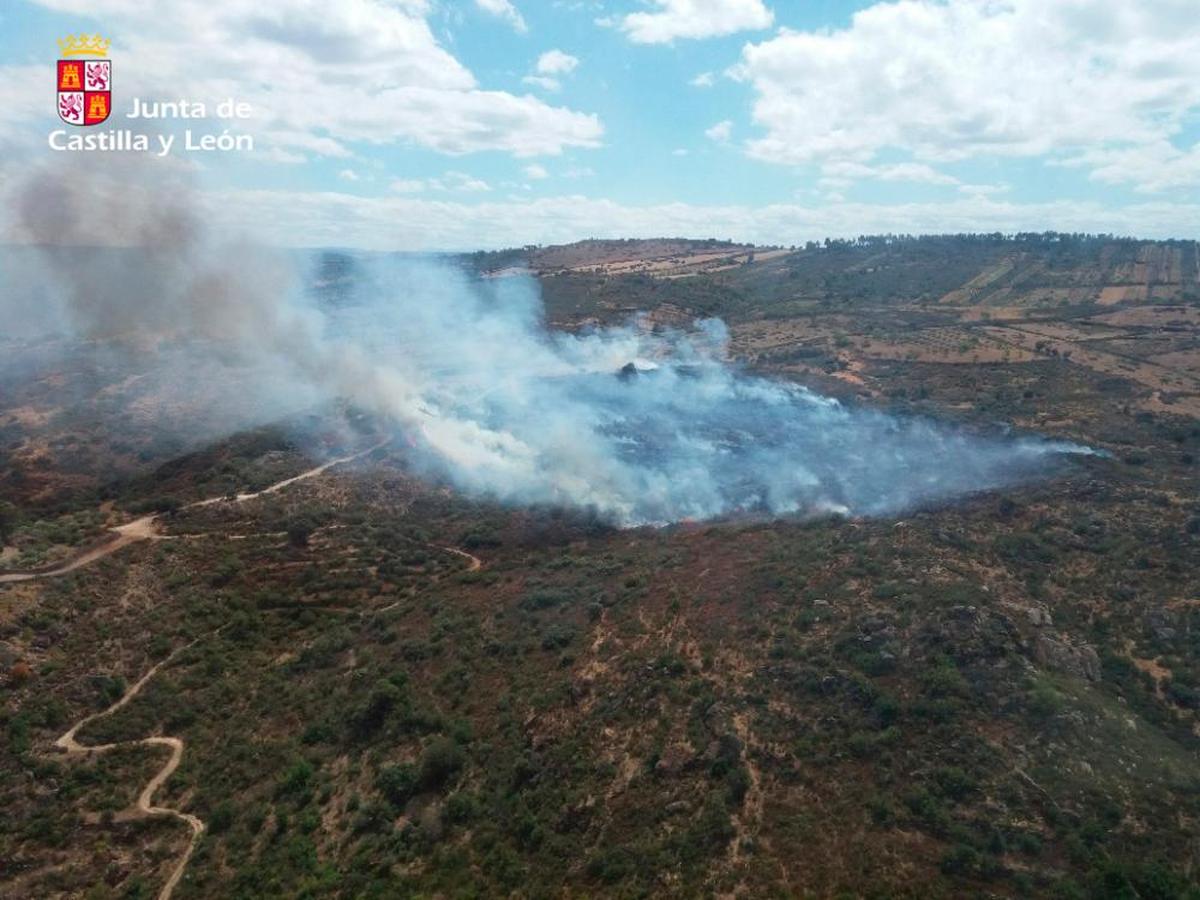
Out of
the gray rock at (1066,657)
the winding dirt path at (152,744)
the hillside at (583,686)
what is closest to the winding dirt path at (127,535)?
the hillside at (583,686)

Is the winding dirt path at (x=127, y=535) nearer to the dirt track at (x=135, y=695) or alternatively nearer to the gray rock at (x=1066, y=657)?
the dirt track at (x=135, y=695)

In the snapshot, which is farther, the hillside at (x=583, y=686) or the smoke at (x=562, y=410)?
the smoke at (x=562, y=410)

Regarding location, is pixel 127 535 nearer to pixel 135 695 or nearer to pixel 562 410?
pixel 135 695

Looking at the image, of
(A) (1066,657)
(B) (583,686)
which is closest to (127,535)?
(B) (583,686)

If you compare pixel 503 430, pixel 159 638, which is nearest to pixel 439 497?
pixel 503 430

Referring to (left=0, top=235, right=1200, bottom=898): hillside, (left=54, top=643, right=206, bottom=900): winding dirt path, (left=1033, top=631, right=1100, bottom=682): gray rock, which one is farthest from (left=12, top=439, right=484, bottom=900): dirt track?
(left=1033, top=631, right=1100, bottom=682): gray rock

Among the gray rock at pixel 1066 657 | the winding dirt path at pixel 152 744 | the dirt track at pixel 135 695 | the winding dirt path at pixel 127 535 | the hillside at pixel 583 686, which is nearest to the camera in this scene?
the hillside at pixel 583 686
